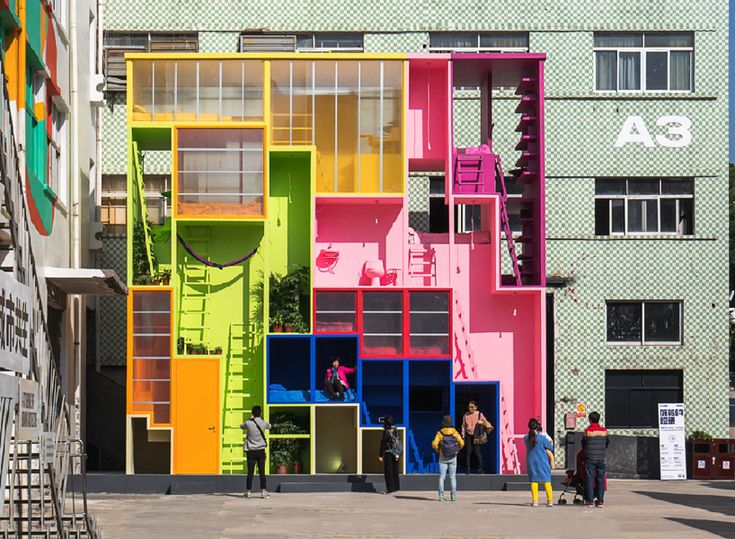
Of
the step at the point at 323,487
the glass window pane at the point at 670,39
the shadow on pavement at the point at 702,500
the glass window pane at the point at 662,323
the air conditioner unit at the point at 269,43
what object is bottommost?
the shadow on pavement at the point at 702,500

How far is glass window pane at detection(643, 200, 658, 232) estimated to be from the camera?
36.7 metres

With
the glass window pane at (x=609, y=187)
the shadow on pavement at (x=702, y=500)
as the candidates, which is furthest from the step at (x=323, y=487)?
the glass window pane at (x=609, y=187)

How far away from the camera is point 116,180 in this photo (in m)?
37.0

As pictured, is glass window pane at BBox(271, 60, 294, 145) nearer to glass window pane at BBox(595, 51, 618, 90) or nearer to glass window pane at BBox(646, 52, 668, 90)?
glass window pane at BBox(595, 51, 618, 90)

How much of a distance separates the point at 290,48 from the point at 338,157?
6.49 meters

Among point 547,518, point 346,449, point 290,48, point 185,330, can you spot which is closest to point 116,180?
point 290,48

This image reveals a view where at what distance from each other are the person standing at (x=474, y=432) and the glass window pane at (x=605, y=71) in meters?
10.3

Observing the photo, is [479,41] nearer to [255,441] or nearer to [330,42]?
[330,42]

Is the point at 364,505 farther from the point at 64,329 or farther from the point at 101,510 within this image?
the point at 64,329

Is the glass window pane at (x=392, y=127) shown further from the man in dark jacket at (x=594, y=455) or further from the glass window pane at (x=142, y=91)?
the man in dark jacket at (x=594, y=455)

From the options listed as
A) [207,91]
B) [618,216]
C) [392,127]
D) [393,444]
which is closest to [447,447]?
[393,444]

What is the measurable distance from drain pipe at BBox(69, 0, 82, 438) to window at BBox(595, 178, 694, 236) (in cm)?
1275

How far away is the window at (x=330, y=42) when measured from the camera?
36844mm

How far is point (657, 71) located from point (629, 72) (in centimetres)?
70
